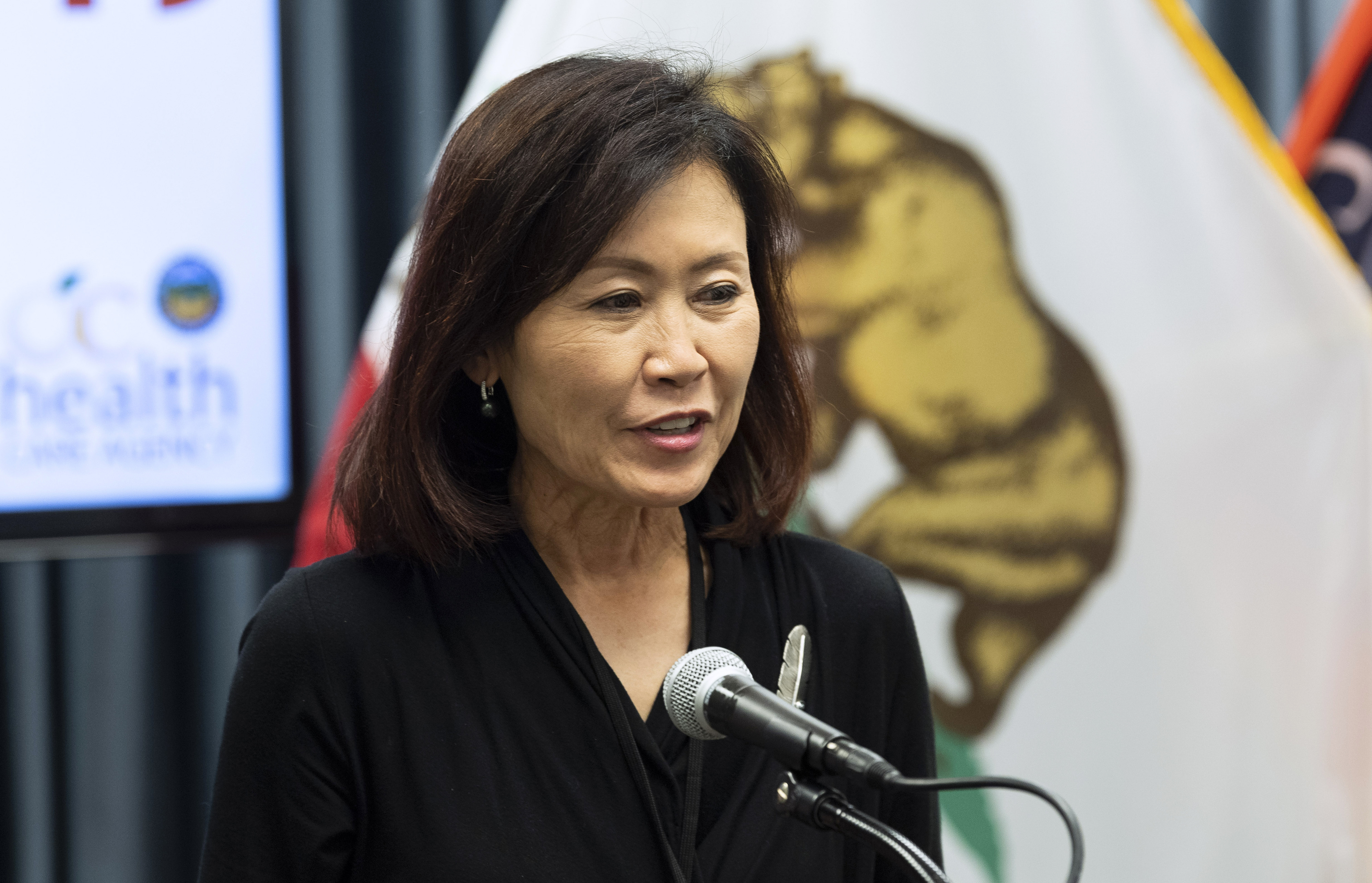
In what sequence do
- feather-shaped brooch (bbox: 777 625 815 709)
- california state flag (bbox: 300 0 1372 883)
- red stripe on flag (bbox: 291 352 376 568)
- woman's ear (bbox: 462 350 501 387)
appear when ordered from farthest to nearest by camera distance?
california state flag (bbox: 300 0 1372 883), red stripe on flag (bbox: 291 352 376 568), woman's ear (bbox: 462 350 501 387), feather-shaped brooch (bbox: 777 625 815 709)

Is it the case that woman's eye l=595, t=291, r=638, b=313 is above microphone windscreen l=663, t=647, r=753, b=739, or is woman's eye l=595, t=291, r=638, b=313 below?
above

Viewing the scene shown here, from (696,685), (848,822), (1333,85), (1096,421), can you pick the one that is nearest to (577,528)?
(696,685)

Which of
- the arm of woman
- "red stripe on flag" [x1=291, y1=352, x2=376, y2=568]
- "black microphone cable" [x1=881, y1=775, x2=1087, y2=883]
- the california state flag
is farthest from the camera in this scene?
the california state flag

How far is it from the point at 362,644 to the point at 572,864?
0.26 metres

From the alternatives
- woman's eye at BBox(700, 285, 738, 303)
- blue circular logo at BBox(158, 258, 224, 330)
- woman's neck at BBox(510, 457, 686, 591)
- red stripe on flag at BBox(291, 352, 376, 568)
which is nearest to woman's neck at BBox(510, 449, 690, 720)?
woman's neck at BBox(510, 457, 686, 591)

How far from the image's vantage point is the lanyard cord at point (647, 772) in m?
1.02

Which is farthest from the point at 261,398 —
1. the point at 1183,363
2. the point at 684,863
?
the point at 1183,363

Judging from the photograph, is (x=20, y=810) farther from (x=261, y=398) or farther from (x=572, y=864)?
(x=572, y=864)

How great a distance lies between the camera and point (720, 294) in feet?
3.50

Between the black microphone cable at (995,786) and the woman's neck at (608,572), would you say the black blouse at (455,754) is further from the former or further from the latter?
the black microphone cable at (995,786)

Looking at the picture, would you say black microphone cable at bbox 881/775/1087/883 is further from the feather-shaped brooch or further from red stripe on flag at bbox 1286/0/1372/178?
red stripe on flag at bbox 1286/0/1372/178

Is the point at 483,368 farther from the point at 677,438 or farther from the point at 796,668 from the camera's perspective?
the point at 796,668

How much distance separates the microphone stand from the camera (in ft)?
2.21

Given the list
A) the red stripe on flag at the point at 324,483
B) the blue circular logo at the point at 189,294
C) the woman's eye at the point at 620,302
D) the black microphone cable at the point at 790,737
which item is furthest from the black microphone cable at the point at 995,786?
the blue circular logo at the point at 189,294
